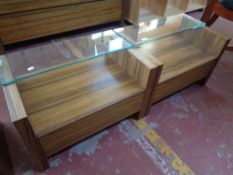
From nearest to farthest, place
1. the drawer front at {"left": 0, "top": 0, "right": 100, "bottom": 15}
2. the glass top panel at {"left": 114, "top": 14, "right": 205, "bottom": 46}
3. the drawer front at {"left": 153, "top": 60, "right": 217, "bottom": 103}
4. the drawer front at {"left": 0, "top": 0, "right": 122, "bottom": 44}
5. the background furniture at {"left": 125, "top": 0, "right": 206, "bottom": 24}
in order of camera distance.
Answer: the glass top panel at {"left": 114, "top": 14, "right": 205, "bottom": 46}, the drawer front at {"left": 153, "top": 60, "right": 217, "bottom": 103}, the drawer front at {"left": 0, "top": 0, "right": 100, "bottom": 15}, the drawer front at {"left": 0, "top": 0, "right": 122, "bottom": 44}, the background furniture at {"left": 125, "top": 0, "right": 206, "bottom": 24}

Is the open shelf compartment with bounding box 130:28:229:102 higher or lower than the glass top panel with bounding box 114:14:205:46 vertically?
lower

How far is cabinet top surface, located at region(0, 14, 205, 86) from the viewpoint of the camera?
2.63 feet

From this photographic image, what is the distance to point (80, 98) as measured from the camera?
926 millimetres

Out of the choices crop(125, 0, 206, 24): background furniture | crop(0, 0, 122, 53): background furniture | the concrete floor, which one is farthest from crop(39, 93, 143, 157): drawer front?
crop(125, 0, 206, 24): background furniture

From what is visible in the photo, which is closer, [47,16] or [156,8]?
[47,16]

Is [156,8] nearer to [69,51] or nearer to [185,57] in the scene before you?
[185,57]

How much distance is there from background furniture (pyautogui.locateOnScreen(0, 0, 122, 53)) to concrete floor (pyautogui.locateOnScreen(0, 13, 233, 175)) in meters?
0.71

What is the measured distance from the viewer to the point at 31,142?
27.8 inches

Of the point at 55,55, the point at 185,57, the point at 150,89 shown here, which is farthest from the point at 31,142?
the point at 185,57

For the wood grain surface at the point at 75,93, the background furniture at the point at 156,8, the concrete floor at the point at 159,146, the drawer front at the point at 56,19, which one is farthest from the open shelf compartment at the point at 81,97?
the background furniture at the point at 156,8

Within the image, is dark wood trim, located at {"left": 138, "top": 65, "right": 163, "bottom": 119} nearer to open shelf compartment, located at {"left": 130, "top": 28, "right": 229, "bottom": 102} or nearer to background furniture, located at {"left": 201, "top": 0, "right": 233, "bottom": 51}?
open shelf compartment, located at {"left": 130, "top": 28, "right": 229, "bottom": 102}

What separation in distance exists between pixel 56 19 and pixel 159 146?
146 centimetres

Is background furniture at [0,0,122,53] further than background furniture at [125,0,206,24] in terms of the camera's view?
No

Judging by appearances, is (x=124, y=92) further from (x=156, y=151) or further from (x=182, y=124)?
(x=182, y=124)
